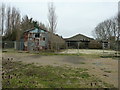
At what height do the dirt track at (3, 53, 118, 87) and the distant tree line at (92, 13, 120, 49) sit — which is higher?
the distant tree line at (92, 13, 120, 49)

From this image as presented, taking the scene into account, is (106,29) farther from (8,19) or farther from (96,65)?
(96,65)

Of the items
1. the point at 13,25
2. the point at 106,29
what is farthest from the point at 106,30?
the point at 13,25

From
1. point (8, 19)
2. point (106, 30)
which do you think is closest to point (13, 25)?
point (8, 19)

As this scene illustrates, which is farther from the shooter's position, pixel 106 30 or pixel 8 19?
pixel 106 30

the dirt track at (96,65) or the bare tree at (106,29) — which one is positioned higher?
the bare tree at (106,29)

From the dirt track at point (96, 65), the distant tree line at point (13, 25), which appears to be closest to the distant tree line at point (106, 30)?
the distant tree line at point (13, 25)

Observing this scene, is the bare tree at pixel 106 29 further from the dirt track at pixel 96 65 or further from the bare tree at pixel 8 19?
the dirt track at pixel 96 65

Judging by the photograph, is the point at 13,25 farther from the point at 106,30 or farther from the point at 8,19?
the point at 106,30

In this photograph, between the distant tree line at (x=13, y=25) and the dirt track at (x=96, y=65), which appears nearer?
the dirt track at (x=96, y=65)

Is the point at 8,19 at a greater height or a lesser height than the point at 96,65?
greater

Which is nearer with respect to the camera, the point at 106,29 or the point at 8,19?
the point at 8,19

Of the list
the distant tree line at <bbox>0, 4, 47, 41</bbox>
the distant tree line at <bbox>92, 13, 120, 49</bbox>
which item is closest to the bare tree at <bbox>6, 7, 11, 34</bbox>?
the distant tree line at <bbox>0, 4, 47, 41</bbox>

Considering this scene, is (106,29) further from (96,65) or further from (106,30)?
(96,65)

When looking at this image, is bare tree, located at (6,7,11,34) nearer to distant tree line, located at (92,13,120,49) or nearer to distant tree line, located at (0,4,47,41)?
distant tree line, located at (0,4,47,41)
